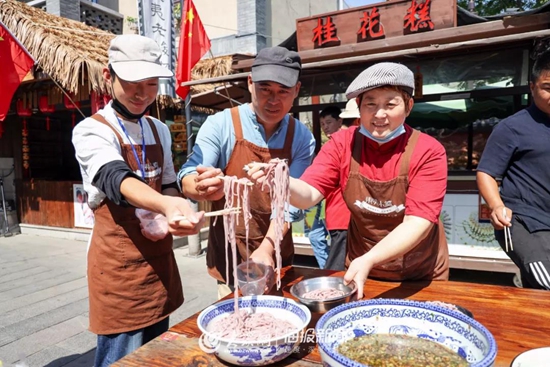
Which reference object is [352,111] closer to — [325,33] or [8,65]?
[325,33]

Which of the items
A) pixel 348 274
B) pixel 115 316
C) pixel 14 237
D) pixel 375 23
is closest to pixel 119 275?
pixel 115 316

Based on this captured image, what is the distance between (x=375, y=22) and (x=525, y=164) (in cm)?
405

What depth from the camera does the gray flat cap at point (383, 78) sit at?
1.80 m

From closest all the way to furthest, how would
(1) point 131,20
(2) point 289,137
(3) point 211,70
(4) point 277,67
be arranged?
(4) point 277,67 → (2) point 289,137 → (3) point 211,70 → (1) point 131,20

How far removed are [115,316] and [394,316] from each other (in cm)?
140

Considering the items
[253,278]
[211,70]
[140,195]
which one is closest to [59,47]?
[211,70]

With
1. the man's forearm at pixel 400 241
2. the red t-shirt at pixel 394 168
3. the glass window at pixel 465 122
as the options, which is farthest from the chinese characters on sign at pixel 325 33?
the man's forearm at pixel 400 241

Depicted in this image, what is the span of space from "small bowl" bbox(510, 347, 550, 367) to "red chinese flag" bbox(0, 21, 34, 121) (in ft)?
15.0

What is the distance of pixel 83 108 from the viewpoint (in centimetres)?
882

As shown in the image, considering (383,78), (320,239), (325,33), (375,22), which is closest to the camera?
(383,78)

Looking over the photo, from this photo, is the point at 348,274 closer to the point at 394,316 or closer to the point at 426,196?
the point at 394,316

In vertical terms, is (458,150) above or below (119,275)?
above

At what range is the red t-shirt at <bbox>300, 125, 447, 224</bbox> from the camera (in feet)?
6.17

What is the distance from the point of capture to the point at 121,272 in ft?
6.53
